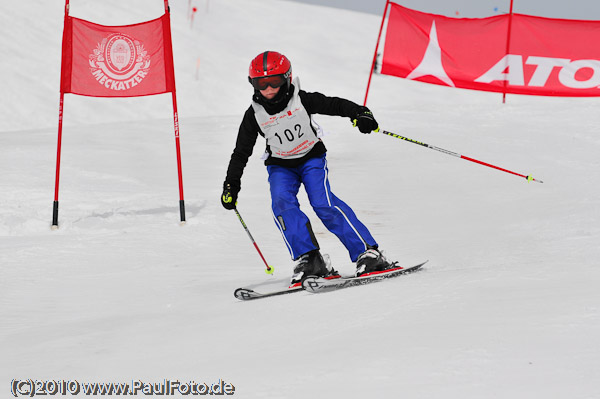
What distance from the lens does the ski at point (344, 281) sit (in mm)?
4023

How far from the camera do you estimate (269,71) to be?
14.1ft

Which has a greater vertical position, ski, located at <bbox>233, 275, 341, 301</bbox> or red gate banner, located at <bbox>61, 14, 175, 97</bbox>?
red gate banner, located at <bbox>61, 14, 175, 97</bbox>

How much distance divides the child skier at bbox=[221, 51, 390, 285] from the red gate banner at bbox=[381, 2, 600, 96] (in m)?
8.60

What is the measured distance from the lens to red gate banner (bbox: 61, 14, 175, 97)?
6.96 m

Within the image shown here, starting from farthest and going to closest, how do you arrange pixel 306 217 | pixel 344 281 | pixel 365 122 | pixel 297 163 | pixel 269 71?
pixel 297 163 < pixel 306 217 < pixel 365 122 < pixel 269 71 < pixel 344 281

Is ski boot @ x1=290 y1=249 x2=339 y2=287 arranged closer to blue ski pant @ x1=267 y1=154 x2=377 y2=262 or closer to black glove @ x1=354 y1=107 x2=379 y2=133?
blue ski pant @ x1=267 y1=154 x2=377 y2=262

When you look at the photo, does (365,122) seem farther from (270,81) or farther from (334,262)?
(334,262)

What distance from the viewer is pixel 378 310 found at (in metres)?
3.19

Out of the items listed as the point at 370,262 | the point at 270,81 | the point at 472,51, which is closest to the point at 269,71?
the point at 270,81

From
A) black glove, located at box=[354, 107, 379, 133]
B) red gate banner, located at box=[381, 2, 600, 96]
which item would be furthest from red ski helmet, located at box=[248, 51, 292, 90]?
red gate banner, located at box=[381, 2, 600, 96]

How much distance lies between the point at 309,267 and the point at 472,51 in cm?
961

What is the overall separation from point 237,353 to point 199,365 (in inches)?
7.5

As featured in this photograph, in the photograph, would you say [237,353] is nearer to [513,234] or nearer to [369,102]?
[513,234]

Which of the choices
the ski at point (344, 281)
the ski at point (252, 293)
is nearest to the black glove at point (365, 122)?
the ski at point (344, 281)
